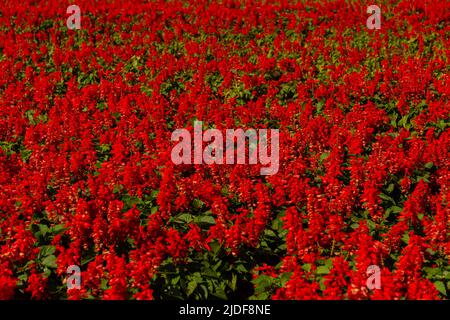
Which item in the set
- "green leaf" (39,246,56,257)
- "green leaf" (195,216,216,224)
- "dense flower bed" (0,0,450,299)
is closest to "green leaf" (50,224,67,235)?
"dense flower bed" (0,0,450,299)

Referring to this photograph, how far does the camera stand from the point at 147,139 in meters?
9.05

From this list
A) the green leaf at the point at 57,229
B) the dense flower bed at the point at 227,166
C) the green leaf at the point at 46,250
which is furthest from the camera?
the green leaf at the point at 57,229

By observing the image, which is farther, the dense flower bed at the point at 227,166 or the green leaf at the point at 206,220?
the green leaf at the point at 206,220

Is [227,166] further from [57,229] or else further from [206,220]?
[57,229]

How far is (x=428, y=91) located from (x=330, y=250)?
19.6 feet

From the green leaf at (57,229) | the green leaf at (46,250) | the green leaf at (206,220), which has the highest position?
the green leaf at (206,220)

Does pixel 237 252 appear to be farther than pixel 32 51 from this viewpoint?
No

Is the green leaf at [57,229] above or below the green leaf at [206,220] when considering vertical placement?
below

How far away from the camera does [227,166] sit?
828cm

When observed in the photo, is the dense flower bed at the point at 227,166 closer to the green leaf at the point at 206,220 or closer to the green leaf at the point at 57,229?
the green leaf at the point at 206,220

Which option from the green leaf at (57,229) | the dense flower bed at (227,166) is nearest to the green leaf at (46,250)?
the dense flower bed at (227,166)

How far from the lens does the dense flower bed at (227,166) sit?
6.11m
